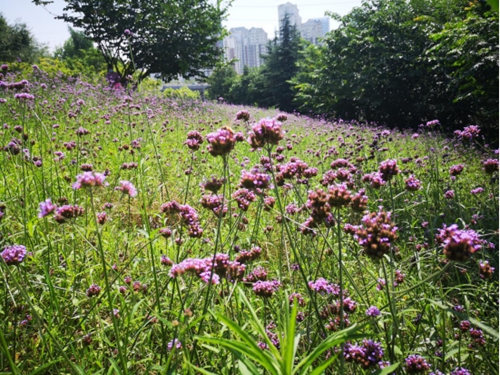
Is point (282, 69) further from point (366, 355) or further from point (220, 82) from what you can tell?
point (366, 355)

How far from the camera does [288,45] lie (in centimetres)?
2769

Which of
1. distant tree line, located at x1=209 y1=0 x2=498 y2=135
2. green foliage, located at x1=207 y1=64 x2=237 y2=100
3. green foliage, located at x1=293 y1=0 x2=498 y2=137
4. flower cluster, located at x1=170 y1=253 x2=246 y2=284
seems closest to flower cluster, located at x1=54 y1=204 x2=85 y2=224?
flower cluster, located at x1=170 y1=253 x2=246 y2=284

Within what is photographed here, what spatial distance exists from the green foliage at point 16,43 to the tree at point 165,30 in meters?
11.0

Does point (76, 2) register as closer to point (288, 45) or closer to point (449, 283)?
point (288, 45)

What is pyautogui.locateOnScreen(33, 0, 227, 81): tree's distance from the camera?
2128 cm

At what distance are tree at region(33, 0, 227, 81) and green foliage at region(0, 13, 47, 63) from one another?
11044 mm

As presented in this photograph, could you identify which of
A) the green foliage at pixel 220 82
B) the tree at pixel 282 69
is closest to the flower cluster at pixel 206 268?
the tree at pixel 282 69

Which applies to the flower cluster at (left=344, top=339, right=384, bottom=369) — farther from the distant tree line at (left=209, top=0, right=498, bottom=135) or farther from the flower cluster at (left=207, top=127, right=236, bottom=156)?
the distant tree line at (left=209, top=0, right=498, bottom=135)

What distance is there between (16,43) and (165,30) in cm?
1847

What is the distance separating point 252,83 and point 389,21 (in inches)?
706

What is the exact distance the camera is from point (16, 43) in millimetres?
31203

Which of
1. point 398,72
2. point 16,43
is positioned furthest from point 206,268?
point 16,43

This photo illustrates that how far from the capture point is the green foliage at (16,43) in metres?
28.9

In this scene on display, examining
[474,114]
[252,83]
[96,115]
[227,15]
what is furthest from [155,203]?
[252,83]
